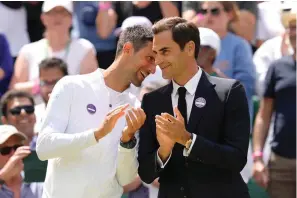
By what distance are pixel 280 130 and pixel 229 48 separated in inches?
61.6

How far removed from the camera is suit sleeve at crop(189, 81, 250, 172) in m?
4.72

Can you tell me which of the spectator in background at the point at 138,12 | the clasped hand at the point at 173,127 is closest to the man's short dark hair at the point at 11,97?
the spectator in background at the point at 138,12

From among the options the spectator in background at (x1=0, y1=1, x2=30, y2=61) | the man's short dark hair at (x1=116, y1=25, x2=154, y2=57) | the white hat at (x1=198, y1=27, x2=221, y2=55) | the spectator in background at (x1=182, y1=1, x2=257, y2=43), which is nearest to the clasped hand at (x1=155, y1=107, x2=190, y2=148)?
the man's short dark hair at (x1=116, y1=25, x2=154, y2=57)

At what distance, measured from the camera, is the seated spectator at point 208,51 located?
23.6 ft

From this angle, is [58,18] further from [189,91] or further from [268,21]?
[189,91]

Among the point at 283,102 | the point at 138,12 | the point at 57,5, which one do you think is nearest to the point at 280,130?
the point at 283,102

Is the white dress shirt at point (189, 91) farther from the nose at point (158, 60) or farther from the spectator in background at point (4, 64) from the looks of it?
the spectator in background at point (4, 64)

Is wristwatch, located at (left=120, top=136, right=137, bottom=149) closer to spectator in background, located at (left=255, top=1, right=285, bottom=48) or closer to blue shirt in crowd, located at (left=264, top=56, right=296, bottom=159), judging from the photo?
blue shirt in crowd, located at (left=264, top=56, right=296, bottom=159)

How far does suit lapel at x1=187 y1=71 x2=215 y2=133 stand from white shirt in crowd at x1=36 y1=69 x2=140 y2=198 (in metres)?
0.42

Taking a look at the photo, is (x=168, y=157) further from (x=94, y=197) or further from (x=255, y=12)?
(x=255, y=12)

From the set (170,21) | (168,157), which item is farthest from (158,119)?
(170,21)

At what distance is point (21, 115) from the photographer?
7309 millimetres

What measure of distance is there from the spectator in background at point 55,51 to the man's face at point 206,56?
125 cm

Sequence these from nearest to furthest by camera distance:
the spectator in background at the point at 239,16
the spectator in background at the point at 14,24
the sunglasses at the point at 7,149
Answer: the sunglasses at the point at 7,149 < the spectator in background at the point at 239,16 < the spectator in background at the point at 14,24
